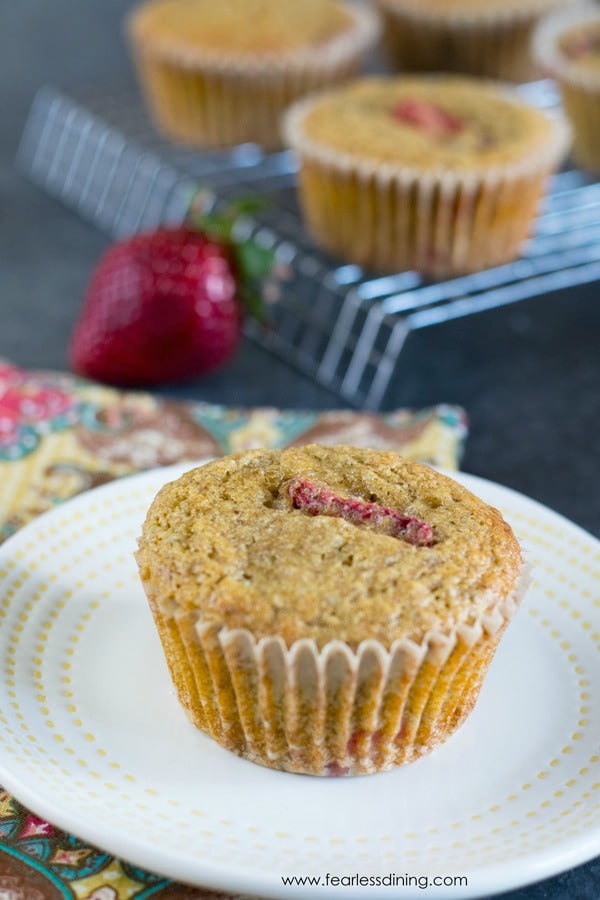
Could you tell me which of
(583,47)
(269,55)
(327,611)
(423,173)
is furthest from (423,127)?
(327,611)

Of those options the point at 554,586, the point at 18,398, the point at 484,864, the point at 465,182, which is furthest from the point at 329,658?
the point at 465,182

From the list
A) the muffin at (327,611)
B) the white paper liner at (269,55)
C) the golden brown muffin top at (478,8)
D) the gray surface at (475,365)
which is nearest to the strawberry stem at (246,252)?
the gray surface at (475,365)

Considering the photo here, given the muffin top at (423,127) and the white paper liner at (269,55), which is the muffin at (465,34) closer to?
the white paper liner at (269,55)

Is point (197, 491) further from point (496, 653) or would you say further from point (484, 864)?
point (484, 864)

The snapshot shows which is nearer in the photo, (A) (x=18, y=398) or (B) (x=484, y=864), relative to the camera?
(B) (x=484, y=864)

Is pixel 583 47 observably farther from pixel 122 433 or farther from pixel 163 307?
pixel 122 433

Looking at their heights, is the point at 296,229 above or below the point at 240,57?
below

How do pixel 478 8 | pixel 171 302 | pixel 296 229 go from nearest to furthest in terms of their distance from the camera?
pixel 171 302
pixel 296 229
pixel 478 8
